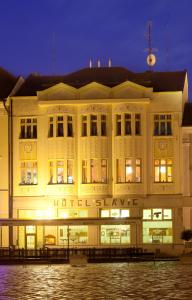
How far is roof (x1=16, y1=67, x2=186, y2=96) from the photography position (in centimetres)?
6325

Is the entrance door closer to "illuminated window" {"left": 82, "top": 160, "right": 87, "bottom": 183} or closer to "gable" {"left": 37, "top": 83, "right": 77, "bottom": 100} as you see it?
"illuminated window" {"left": 82, "top": 160, "right": 87, "bottom": 183}

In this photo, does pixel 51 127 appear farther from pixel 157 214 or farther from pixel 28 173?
pixel 157 214

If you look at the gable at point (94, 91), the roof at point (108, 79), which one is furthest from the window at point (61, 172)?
the roof at point (108, 79)

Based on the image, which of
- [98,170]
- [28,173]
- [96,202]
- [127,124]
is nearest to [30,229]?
[28,173]

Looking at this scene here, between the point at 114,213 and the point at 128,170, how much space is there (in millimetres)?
3387

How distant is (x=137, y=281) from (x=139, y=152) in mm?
24660

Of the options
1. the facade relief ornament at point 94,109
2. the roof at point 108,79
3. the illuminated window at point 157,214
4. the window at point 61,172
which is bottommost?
the illuminated window at point 157,214

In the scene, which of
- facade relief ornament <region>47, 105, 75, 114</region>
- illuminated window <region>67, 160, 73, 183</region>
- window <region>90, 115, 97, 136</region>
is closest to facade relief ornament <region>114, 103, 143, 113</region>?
window <region>90, 115, 97, 136</region>

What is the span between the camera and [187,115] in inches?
2488

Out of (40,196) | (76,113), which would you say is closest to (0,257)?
(40,196)

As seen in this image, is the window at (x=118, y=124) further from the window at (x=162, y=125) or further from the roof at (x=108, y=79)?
the roof at (x=108, y=79)

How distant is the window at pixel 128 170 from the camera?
6119 cm

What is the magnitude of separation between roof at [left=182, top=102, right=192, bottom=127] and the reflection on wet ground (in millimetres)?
14754

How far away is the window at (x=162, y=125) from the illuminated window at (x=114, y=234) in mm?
7612
